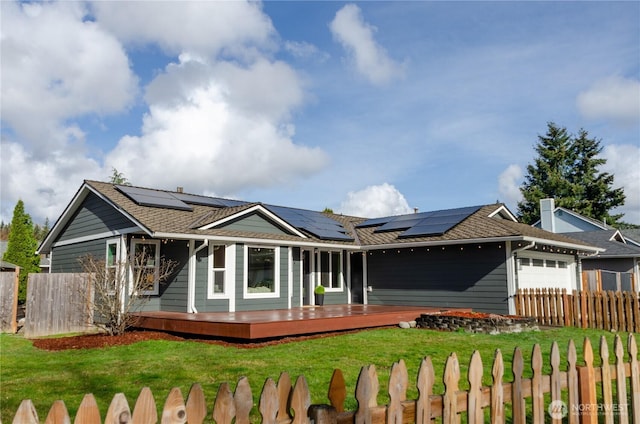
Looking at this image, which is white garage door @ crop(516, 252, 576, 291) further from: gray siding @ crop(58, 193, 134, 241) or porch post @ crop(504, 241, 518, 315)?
gray siding @ crop(58, 193, 134, 241)

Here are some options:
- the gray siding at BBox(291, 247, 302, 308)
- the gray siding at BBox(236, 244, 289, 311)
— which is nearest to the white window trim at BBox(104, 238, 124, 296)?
the gray siding at BBox(236, 244, 289, 311)

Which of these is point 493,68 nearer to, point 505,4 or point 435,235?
point 505,4

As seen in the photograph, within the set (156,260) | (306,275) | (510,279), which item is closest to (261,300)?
(306,275)

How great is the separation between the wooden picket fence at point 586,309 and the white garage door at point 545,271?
1.46 m

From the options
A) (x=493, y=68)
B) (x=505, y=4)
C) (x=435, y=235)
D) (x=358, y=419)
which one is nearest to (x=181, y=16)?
(x=505, y=4)

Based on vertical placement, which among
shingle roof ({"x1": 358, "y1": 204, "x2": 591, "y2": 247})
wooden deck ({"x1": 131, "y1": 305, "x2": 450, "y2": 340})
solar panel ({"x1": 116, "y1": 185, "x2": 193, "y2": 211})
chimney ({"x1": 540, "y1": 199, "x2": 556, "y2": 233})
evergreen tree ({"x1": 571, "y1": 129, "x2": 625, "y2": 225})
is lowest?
wooden deck ({"x1": 131, "y1": 305, "x2": 450, "y2": 340})

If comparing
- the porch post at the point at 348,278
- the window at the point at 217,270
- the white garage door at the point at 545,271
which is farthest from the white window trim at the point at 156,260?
the white garage door at the point at 545,271

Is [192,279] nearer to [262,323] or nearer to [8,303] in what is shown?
[262,323]

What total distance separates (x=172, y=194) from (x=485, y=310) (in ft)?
40.8

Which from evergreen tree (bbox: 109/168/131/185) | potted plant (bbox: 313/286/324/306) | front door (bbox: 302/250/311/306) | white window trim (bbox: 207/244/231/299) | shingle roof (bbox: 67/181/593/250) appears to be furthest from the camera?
evergreen tree (bbox: 109/168/131/185)

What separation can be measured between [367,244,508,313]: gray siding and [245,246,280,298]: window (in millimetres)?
4851

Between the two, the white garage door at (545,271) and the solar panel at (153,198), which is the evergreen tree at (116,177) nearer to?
the solar panel at (153,198)

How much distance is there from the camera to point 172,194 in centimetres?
1847

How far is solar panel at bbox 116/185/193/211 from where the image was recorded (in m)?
16.1
